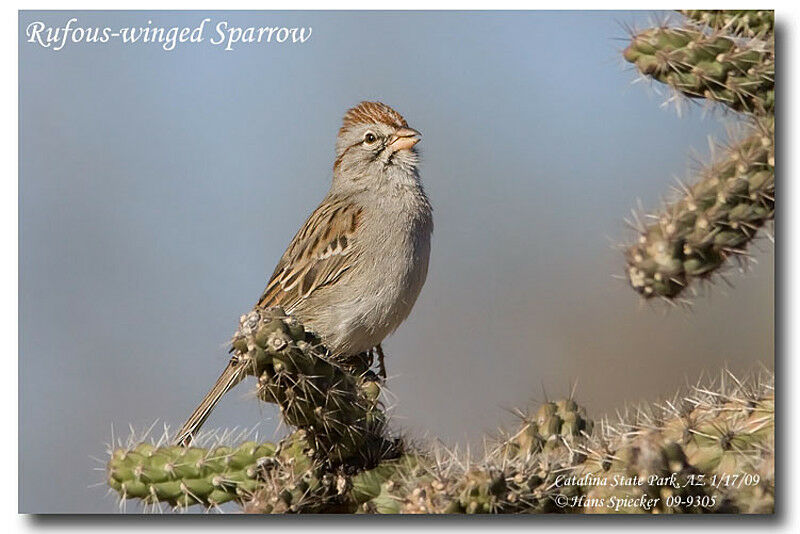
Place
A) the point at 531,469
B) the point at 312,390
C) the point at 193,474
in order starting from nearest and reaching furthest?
the point at 312,390, the point at 531,469, the point at 193,474

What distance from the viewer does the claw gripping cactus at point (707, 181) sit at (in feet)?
13.4

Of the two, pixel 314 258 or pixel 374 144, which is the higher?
pixel 374 144

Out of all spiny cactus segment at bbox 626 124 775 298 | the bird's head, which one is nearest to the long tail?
the bird's head

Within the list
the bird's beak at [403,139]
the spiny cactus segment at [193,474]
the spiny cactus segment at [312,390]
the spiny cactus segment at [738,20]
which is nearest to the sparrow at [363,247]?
the bird's beak at [403,139]

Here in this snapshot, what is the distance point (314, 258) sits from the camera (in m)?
4.88

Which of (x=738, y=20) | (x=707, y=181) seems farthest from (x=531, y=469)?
(x=738, y=20)

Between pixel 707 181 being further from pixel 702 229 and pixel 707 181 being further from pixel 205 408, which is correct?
pixel 205 408

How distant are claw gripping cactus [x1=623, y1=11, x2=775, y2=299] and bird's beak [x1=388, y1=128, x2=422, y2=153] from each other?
1.05 meters

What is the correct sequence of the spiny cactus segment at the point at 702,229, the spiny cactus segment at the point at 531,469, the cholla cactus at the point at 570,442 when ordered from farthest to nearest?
the spiny cactus segment at the point at 702,229 → the spiny cactus segment at the point at 531,469 → the cholla cactus at the point at 570,442

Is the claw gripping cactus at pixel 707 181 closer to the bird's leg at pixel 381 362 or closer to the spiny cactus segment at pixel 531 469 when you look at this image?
the spiny cactus segment at pixel 531 469

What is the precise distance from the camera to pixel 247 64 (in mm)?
4805

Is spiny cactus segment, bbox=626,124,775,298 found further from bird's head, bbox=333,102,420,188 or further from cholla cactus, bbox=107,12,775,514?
bird's head, bbox=333,102,420,188

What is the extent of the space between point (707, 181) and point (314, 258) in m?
1.85

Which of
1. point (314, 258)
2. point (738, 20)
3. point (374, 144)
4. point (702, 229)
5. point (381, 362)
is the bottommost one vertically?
point (381, 362)
